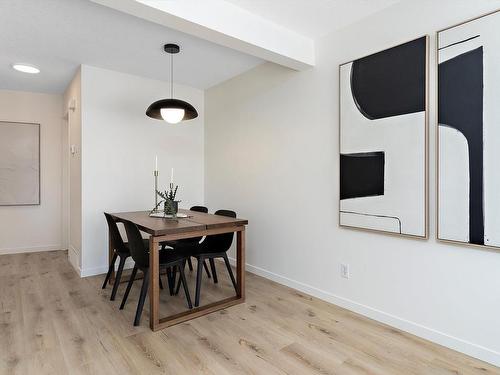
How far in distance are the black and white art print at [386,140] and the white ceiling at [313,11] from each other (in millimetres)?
359

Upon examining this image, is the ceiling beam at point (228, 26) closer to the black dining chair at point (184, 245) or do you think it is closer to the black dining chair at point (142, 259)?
the black dining chair at point (142, 259)

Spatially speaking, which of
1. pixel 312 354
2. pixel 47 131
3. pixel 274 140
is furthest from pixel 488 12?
pixel 47 131

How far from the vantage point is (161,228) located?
8.25 feet

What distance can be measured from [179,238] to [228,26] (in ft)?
5.60

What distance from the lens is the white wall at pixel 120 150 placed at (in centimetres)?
Answer: 383

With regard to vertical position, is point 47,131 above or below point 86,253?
above

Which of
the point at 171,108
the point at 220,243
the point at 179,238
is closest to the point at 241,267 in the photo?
the point at 220,243

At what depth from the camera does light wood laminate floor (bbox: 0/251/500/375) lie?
1999 mm

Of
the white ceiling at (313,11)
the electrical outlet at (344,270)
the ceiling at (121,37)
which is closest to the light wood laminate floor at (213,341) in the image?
the electrical outlet at (344,270)

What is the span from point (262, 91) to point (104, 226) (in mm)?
2512

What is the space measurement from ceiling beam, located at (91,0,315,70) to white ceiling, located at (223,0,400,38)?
78 millimetres

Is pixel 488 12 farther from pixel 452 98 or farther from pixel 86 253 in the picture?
pixel 86 253

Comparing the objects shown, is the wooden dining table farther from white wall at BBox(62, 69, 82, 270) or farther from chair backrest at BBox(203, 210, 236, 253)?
Result: white wall at BBox(62, 69, 82, 270)

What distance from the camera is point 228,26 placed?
2494 millimetres
